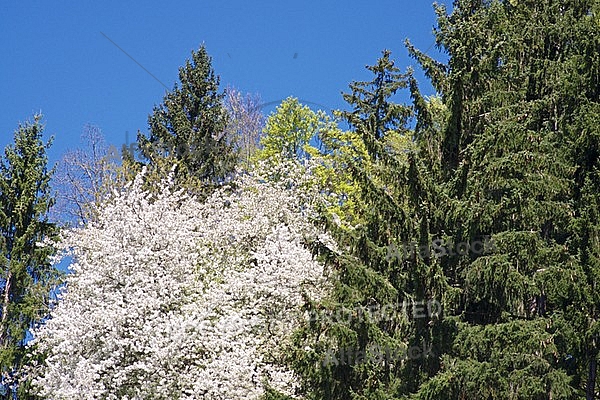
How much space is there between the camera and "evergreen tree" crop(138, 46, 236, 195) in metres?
26.8

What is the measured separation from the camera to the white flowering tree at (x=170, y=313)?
570 inches

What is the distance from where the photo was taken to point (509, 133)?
12078 mm

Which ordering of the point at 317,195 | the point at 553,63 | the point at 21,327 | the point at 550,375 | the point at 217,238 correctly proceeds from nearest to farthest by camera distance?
the point at 550,375 → the point at 553,63 → the point at 217,238 → the point at 21,327 → the point at 317,195

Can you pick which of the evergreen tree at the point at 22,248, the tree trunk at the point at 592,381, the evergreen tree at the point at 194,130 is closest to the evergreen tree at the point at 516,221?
the tree trunk at the point at 592,381

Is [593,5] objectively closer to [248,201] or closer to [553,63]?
[553,63]

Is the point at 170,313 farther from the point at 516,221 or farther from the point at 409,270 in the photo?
the point at 516,221

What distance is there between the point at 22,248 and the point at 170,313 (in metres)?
7.76

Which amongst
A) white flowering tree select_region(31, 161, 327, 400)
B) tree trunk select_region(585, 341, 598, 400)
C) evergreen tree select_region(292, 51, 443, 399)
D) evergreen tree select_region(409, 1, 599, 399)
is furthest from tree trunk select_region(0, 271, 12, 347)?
tree trunk select_region(585, 341, 598, 400)

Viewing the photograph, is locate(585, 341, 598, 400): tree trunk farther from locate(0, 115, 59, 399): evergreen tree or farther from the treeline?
locate(0, 115, 59, 399): evergreen tree

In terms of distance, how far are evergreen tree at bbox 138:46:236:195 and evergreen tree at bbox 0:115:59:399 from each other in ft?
15.1

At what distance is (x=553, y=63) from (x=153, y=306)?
27.8 ft

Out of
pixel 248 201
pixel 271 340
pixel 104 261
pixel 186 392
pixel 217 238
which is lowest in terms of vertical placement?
pixel 186 392

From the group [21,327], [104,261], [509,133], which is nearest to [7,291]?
[21,327]

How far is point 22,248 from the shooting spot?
20.8 meters
